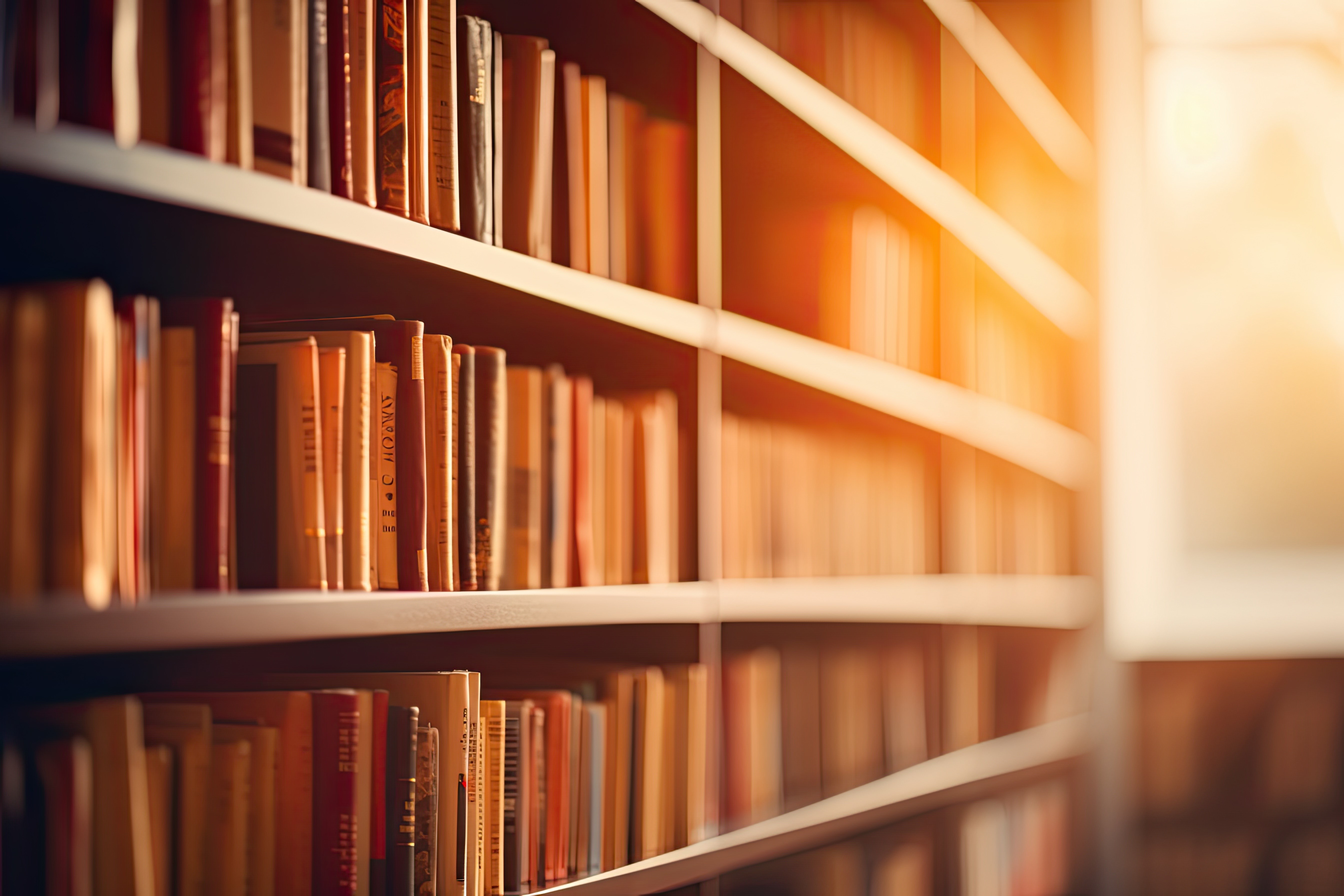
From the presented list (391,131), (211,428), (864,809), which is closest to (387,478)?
(211,428)

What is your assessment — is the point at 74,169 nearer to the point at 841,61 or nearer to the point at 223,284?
the point at 223,284

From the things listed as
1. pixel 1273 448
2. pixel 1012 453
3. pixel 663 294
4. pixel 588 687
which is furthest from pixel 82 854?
pixel 1273 448

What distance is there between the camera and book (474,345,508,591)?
1257 mm

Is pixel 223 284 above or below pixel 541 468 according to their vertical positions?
above

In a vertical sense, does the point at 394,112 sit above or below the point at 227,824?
above

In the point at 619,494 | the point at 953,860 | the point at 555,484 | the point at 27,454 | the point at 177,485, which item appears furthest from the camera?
the point at 953,860

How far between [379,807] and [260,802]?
4.5 inches

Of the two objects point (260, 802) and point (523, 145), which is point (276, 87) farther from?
point (260, 802)

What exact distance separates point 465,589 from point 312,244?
15.0 inches

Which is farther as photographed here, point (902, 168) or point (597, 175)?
point (902, 168)

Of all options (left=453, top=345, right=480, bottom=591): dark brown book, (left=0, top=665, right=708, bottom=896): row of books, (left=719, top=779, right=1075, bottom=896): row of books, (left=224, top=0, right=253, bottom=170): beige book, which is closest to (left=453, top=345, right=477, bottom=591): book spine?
(left=453, top=345, right=480, bottom=591): dark brown book

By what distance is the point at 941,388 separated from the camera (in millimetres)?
2375

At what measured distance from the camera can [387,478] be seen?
113 centimetres

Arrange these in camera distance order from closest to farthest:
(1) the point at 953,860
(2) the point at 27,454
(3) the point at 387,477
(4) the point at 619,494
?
(2) the point at 27,454
(3) the point at 387,477
(4) the point at 619,494
(1) the point at 953,860
